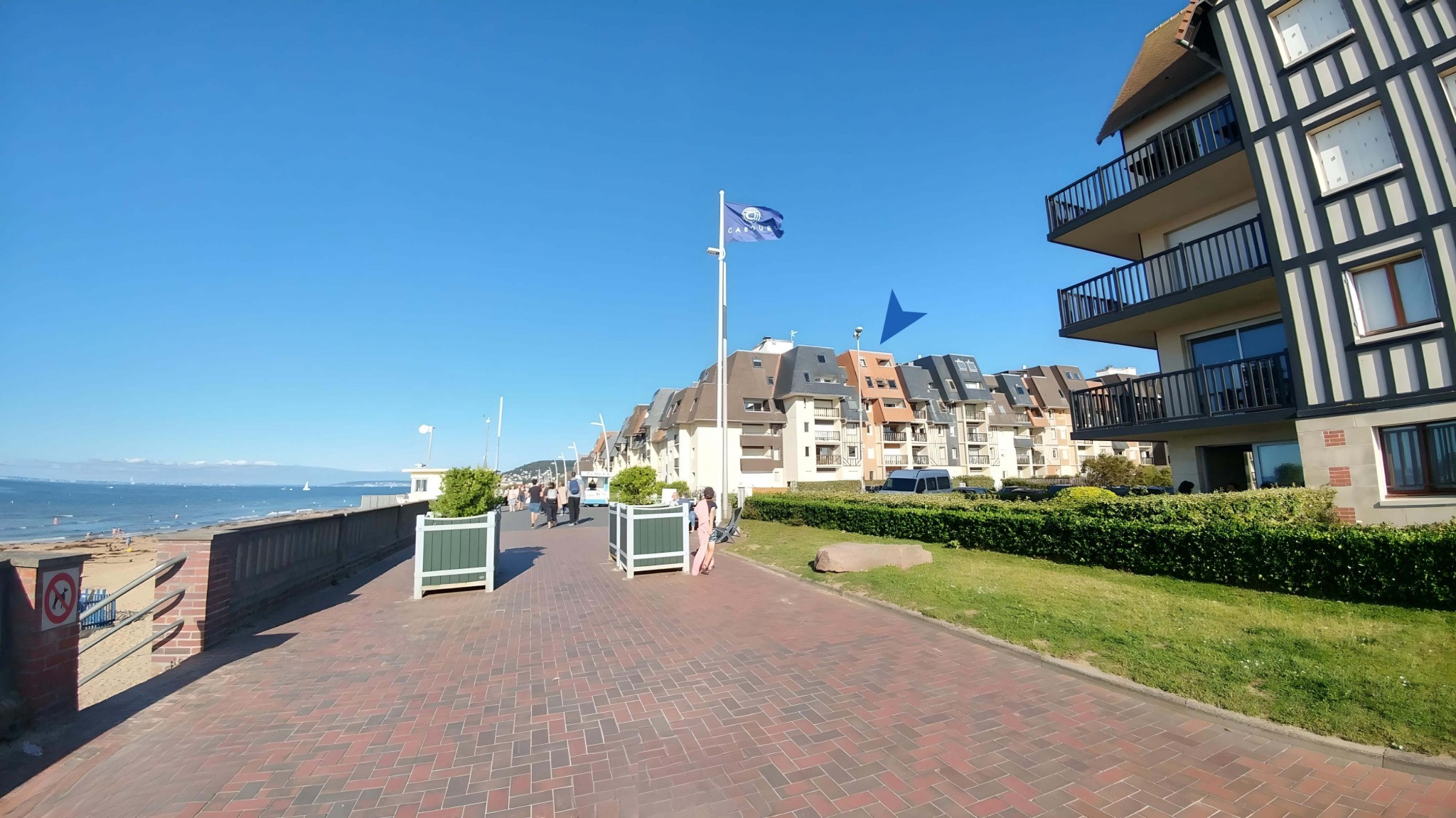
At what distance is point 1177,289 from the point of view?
471 inches

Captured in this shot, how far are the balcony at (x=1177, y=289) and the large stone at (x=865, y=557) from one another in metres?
7.39

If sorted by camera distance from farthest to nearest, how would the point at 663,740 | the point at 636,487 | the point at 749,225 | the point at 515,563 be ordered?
the point at 749,225 → the point at 636,487 → the point at 515,563 → the point at 663,740

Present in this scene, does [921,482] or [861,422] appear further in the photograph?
[861,422]

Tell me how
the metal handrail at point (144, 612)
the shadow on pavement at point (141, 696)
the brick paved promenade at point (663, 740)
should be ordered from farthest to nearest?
the metal handrail at point (144, 612) → the shadow on pavement at point (141, 696) → the brick paved promenade at point (663, 740)

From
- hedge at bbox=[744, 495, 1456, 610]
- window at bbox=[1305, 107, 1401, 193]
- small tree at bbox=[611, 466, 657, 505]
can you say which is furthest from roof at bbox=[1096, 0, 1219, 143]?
small tree at bbox=[611, 466, 657, 505]

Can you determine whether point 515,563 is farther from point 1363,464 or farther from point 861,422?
point 861,422

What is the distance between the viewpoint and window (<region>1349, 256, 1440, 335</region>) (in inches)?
329

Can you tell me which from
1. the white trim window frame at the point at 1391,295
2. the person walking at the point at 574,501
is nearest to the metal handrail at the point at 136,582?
the white trim window frame at the point at 1391,295

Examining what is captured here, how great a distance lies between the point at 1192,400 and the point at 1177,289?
2.38 metres

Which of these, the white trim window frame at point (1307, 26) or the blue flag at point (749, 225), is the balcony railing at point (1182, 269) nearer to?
the white trim window frame at point (1307, 26)

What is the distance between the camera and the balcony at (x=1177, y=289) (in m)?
10.6

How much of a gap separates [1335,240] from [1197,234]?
3458 mm

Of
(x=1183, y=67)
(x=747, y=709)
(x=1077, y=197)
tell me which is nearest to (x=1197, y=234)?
(x=1077, y=197)

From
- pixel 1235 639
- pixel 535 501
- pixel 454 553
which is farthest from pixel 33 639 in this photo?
pixel 535 501
